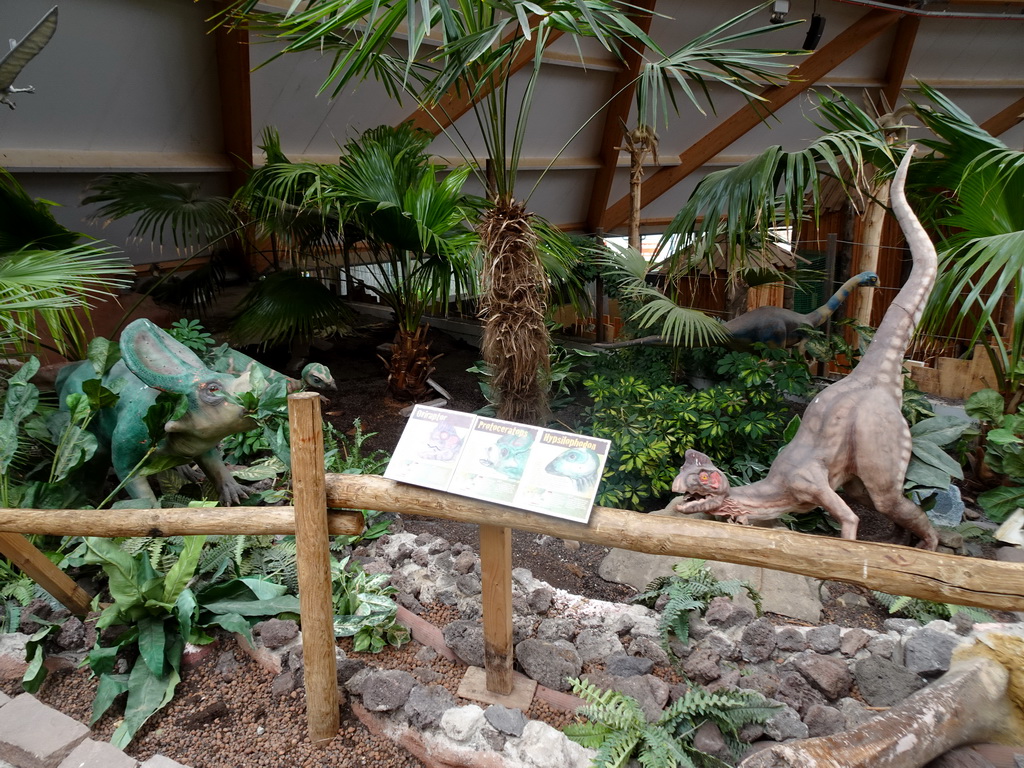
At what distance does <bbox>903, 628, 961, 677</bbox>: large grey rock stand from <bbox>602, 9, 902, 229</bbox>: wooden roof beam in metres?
5.30

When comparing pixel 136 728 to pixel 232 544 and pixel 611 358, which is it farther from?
pixel 611 358

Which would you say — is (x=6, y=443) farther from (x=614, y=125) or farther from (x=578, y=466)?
(x=614, y=125)

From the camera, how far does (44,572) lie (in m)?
2.27

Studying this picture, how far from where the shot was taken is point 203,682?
2256 millimetres

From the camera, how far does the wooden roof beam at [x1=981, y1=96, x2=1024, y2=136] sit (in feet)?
26.8

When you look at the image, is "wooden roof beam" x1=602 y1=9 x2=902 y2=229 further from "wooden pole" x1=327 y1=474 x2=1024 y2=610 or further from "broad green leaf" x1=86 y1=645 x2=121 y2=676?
"broad green leaf" x1=86 y1=645 x2=121 y2=676

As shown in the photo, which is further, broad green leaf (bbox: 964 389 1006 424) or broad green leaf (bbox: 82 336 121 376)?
broad green leaf (bbox: 964 389 1006 424)

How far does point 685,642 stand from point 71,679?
2.13 m

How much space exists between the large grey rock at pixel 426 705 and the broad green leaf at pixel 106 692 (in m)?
0.96

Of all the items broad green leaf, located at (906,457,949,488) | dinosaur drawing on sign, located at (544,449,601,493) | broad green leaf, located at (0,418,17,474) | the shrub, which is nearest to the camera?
dinosaur drawing on sign, located at (544,449,601,493)

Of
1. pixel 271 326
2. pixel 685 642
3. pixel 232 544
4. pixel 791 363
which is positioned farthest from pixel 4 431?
pixel 791 363

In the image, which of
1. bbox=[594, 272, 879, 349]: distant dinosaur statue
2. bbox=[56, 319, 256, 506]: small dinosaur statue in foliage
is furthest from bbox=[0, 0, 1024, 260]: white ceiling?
bbox=[56, 319, 256, 506]: small dinosaur statue in foliage

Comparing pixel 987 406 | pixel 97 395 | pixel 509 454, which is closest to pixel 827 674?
pixel 509 454

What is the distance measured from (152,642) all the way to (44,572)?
0.46m
